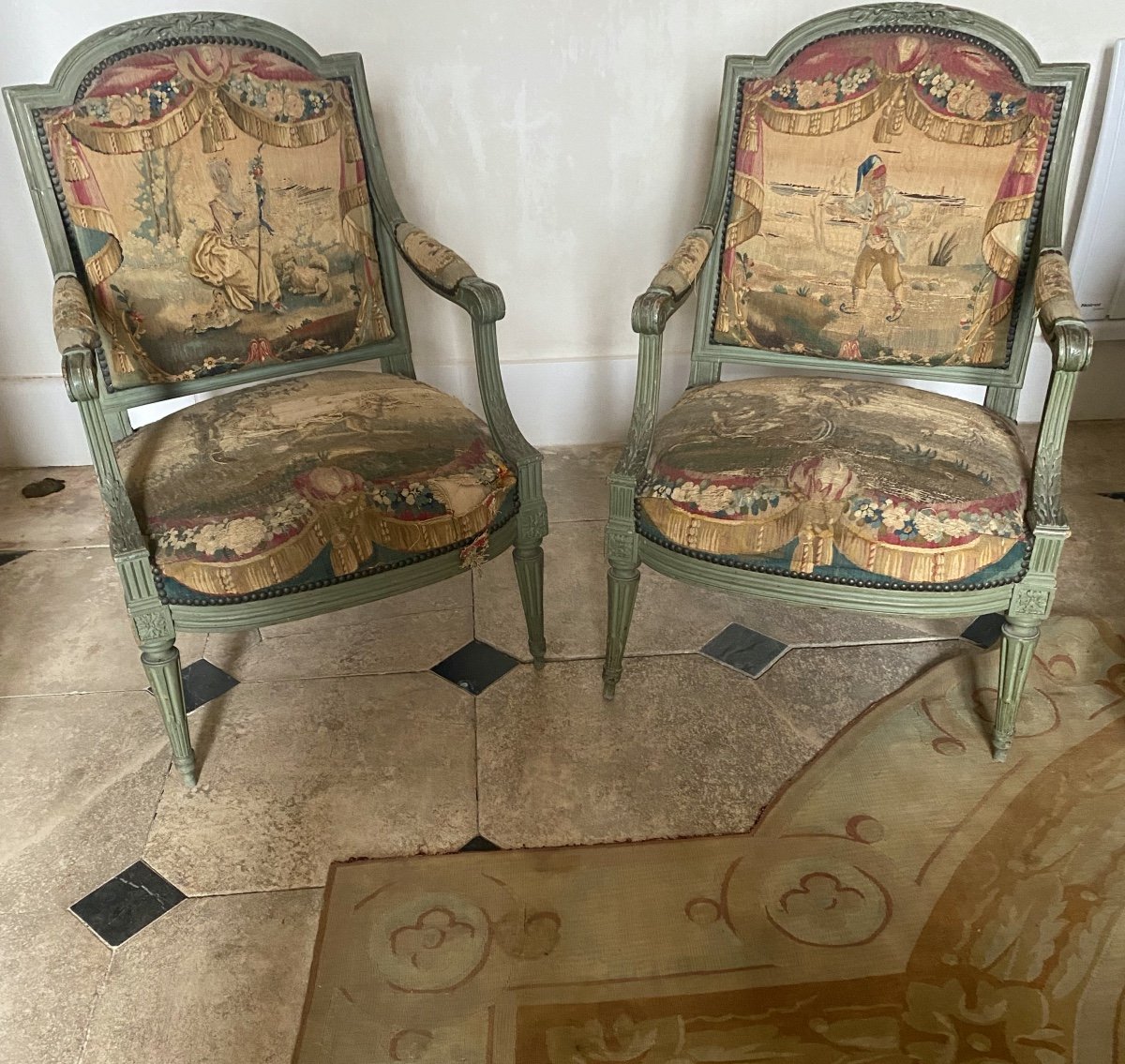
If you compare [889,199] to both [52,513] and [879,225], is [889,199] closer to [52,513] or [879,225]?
[879,225]

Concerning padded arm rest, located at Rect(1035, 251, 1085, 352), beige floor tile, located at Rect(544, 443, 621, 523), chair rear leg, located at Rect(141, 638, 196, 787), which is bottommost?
beige floor tile, located at Rect(544, 443, 621, 523)

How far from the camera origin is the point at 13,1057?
1.19 m

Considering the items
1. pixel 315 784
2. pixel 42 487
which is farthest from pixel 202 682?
pixel 42 487

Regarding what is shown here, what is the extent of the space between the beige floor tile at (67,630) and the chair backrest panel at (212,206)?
576 millimetres

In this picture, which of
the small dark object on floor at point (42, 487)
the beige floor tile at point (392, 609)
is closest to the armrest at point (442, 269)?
the beige floor tile at point (392, 609)

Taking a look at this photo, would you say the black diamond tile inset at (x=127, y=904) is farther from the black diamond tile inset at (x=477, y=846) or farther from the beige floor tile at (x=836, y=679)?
the beige floor tile at (x=836, y=679)

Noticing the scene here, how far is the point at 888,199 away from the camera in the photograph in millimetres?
1609

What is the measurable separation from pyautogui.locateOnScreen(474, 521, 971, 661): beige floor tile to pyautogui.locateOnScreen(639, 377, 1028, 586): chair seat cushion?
399 mm

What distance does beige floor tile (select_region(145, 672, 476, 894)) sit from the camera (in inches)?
56.6

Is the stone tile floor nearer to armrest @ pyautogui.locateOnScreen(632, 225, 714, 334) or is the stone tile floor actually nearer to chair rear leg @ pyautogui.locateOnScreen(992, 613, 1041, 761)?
chair rear leg @ pyautogui.locateOnScreen(992, 613, 1041, 761)

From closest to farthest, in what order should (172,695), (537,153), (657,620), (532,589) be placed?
(172,695) → (532,589) → (657,620) → (537,153)

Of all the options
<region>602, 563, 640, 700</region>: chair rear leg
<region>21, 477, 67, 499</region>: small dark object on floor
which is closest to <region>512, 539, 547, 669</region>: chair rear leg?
<region>602, 563, 640, 700</region>: chair rear leg

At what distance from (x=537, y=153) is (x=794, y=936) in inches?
68.4

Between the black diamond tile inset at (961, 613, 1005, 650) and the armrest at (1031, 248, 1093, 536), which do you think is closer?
the armrest at (1031, 248, 1093, 536)
